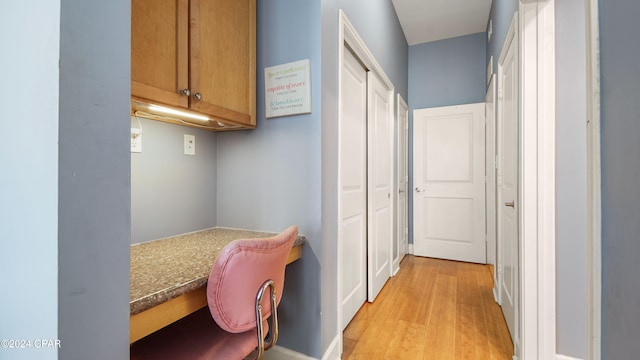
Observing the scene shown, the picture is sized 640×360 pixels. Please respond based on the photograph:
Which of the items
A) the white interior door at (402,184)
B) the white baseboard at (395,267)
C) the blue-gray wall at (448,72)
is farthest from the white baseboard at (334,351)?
the blue-gray wall at (448,72)

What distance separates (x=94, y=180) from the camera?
1.76 ft

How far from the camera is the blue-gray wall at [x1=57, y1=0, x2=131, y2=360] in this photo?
495mm

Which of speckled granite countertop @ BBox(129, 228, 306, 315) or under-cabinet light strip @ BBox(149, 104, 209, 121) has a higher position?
under-cabinet light strip @ BBox(149, 104, 209, 121)

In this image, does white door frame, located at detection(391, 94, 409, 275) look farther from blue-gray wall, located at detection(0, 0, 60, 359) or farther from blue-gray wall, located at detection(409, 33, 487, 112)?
blue-gray wall, located at detection(0, 0, 60, 359)

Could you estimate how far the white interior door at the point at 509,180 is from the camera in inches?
67.6

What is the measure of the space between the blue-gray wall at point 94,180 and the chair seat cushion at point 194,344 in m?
0.37

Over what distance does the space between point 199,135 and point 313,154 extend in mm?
701

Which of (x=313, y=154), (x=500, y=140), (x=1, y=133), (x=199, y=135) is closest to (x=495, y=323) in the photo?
(x=500, y=140)

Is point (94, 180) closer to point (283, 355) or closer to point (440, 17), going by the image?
point (283, 355)

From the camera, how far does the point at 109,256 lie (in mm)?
562

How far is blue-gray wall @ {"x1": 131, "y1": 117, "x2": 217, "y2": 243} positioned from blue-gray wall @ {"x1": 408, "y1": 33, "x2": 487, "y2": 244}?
3.04 meters

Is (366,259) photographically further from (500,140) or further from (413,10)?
(413,10)

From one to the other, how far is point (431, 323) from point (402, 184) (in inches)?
74.0

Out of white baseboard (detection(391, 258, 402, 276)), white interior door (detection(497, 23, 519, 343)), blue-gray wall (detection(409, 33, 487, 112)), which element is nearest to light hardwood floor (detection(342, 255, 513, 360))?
white baseboard (detection(391, 258, 402, 276))
